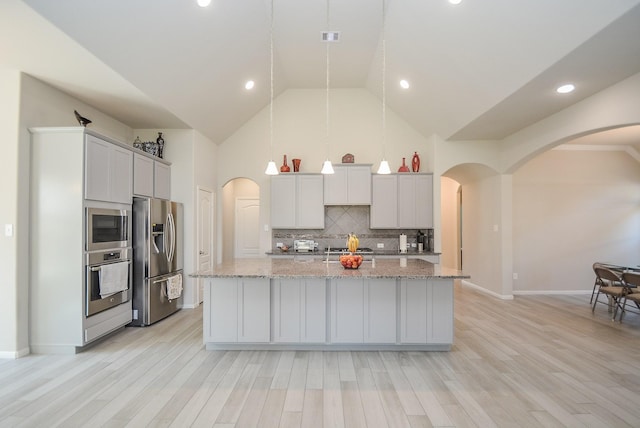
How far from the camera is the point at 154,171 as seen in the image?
182 inches

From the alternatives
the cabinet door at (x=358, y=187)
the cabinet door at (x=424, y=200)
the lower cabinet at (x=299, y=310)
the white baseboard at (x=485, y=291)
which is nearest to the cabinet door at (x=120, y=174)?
the lower cabinet at (x=299, y=310)

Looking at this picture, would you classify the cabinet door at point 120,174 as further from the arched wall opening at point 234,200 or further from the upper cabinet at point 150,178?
the arched wall opening at point 234,200

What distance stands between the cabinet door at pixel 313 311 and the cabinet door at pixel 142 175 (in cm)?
262

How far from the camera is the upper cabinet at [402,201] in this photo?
5809mm

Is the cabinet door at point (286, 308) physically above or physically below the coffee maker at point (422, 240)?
below

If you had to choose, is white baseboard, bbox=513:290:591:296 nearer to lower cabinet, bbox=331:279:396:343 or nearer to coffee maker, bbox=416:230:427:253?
coffee maker, bbox=416:230:427:253

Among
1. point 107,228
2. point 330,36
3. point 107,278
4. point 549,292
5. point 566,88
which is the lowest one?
point 549,292

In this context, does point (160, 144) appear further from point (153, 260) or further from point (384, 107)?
point (384, 107)

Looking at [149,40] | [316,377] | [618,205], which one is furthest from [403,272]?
[618,205]

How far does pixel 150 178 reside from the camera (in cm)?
450

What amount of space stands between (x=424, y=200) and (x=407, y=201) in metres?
0.31

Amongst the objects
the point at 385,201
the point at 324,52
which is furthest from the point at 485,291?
the point at 324,52

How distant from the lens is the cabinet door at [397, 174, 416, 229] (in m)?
5.82

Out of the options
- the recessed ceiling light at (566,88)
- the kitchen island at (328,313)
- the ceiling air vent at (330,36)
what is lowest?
the kitchen island at (328,313)
